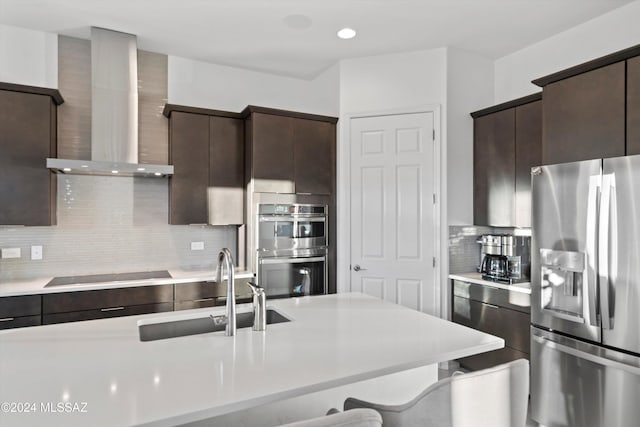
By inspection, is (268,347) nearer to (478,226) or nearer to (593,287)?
(593,287)

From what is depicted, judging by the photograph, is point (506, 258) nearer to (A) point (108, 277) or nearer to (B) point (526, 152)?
(B) point (526, 152)

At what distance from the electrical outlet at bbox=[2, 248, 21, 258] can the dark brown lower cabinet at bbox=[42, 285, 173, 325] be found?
25.8 inches

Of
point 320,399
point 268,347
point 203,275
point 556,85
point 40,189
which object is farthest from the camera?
point 203,275

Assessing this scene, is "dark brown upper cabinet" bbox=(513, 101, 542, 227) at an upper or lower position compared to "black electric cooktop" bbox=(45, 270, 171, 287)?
upper

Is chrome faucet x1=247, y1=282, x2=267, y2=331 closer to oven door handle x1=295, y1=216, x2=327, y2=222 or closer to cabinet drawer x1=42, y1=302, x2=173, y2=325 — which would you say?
cabinet drawer x1=42, y1=302, x2=173, y2=325

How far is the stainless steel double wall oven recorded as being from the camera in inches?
140

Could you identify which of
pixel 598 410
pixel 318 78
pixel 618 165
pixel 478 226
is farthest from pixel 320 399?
pixel 318 78

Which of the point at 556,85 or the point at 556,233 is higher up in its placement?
the point at 556,85

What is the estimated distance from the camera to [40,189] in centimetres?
296

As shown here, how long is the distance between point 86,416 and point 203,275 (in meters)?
2.32

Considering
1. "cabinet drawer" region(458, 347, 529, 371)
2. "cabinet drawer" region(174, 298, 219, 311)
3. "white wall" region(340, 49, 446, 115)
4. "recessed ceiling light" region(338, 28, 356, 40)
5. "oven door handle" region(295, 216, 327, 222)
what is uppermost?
"recessed ceiling light" region(338, 28, 356, 40)

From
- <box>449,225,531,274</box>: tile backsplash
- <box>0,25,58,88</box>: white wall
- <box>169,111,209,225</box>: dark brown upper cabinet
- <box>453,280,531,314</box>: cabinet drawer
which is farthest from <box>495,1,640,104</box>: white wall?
<box>0,25,58,88</box>: white wall

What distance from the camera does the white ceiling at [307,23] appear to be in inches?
112

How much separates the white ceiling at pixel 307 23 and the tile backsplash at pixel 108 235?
128 centimetres
